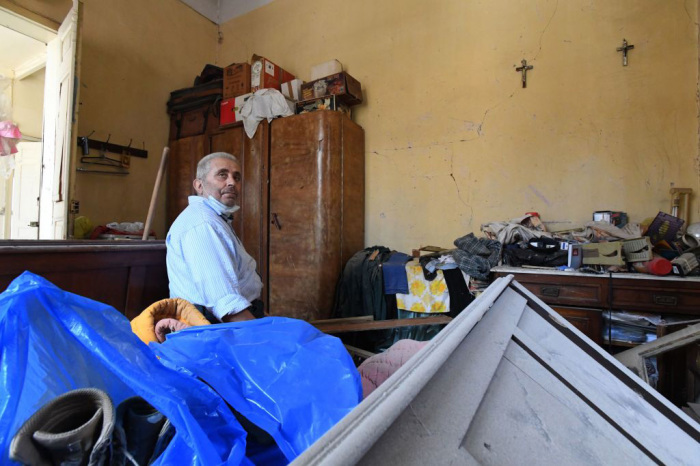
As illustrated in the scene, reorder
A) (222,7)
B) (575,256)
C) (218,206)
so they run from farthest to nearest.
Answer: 1. (222,7)
2. (575,256)
3. (218,206)

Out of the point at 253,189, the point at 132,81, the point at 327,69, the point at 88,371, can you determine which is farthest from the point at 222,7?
the point at 88,371

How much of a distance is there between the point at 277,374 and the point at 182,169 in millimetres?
4143

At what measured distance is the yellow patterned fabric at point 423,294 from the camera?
2.54m

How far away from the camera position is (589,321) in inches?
80.1

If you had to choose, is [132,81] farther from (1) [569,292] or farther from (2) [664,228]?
(2) [664,228]

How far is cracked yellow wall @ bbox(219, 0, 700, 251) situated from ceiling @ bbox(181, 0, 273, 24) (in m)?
1.00

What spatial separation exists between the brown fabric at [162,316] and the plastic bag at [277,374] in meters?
0.24

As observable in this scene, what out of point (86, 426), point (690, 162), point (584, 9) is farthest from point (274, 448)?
point (584, 9)

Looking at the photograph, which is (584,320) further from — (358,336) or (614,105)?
(614,105)

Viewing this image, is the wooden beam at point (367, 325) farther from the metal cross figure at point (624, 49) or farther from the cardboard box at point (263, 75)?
the cardboard box at point (263, 75)

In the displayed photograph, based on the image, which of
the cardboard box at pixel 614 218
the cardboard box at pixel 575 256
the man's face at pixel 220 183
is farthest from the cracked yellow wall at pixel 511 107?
the man's face at pixel 220 183

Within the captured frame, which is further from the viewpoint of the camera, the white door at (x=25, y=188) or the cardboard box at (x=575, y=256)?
the white door at (x=25, y=188)

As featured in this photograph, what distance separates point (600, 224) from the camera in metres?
2.39

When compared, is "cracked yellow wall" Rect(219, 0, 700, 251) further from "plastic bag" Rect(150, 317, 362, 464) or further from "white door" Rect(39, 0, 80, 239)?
"plastic bag" Rect(150, 317, 362, 464)
